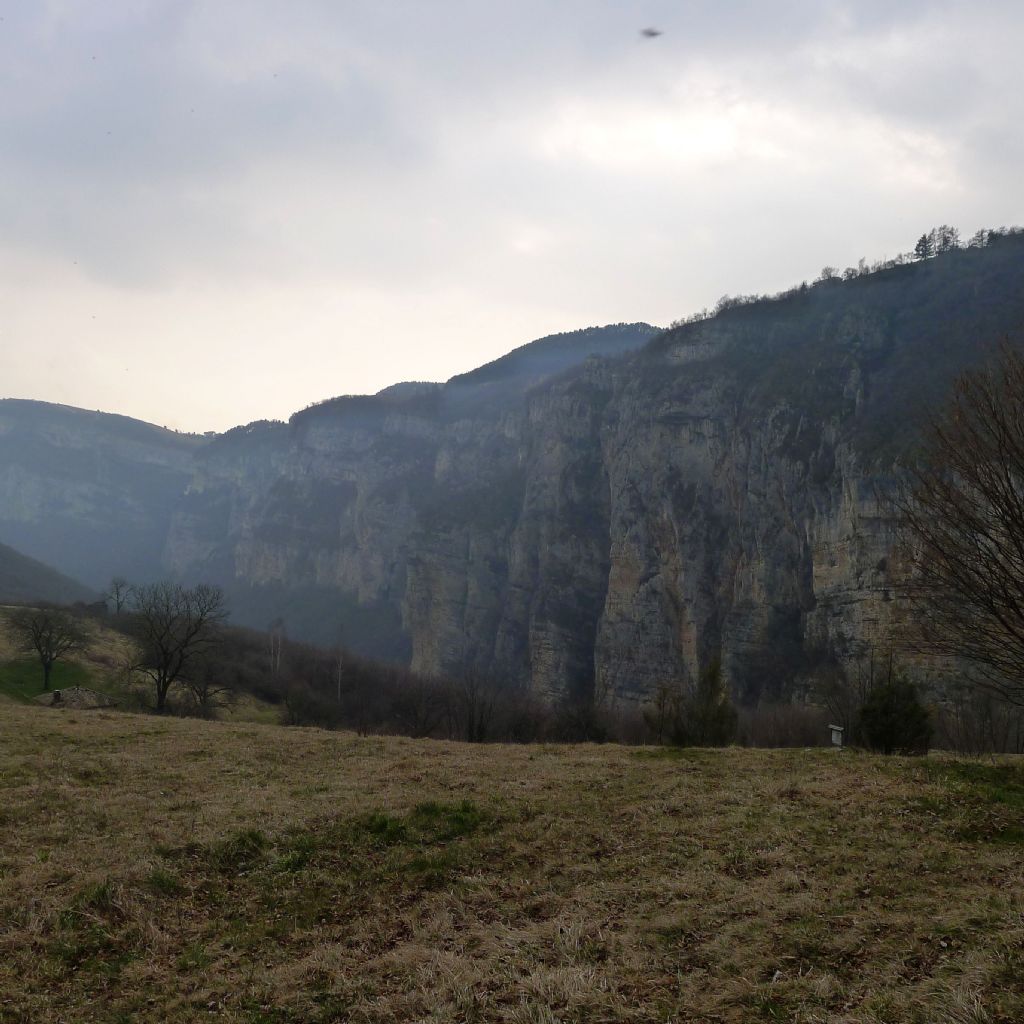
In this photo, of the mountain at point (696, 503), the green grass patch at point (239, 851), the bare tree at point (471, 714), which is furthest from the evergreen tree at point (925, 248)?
the green grass patch at point (239, 851)

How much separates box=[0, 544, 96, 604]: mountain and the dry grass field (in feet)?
358

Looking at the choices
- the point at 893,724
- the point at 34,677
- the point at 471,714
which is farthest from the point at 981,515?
the point at 34,677

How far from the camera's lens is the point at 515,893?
30.5 feet

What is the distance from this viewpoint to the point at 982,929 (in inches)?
268

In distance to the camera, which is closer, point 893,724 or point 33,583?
point 893,724

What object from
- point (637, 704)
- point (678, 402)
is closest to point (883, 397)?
point (678, 402)

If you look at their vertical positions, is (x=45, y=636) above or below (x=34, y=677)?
above

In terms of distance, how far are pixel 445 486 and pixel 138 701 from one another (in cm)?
10748

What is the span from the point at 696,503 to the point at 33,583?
105 metres

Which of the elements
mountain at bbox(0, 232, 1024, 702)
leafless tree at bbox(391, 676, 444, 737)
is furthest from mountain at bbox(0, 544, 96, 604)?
leafless tree at bbox(391, 676, 444, 737)

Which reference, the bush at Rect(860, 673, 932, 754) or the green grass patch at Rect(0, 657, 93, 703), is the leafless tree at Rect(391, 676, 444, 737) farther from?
the bush at Rect(860, 673, 932, 754)

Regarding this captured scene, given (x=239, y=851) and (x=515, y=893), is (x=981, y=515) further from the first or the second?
(x=239, y=851)

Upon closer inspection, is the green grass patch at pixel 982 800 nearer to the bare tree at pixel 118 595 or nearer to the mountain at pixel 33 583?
the bare tree at pixel 118 595

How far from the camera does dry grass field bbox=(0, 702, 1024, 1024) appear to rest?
6418 mm
